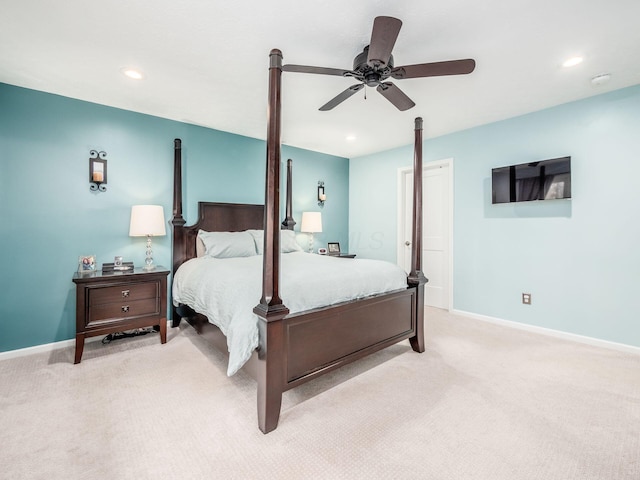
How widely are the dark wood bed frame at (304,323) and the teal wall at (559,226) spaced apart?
156 centimetres

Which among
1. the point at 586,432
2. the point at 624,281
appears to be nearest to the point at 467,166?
the point at 624,281

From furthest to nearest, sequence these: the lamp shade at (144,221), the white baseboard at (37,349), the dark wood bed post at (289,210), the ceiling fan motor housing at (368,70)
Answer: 1. the dark wood bed post at (289,210)
2. the lamp shade at (144,221)
3. the white baseboard at (37,349)
4. the ceiling fan motor housing at (368,70)

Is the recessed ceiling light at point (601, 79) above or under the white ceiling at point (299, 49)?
above

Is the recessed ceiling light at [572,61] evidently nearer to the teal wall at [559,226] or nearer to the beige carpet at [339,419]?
the teal wall at [559,226]

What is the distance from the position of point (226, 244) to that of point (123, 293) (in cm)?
114

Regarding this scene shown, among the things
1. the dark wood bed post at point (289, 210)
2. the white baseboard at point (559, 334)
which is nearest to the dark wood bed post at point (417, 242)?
the white baseboard at point (559, 334)

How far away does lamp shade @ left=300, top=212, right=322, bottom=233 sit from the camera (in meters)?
4.66

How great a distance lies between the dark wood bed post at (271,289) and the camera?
67.9 inches

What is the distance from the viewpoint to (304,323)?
6.42ft

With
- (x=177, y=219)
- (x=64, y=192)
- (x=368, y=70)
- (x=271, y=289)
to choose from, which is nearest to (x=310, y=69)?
→ (x=368, y=70)

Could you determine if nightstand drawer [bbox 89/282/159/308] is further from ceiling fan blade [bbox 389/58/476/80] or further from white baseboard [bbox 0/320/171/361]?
ceiling fan blade [bbox 389/58/476/80]

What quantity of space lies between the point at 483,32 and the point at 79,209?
392cm

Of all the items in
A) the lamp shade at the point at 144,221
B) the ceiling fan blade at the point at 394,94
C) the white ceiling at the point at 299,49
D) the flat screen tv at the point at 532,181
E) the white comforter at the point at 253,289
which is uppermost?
the white ceiling at the point at 299,49

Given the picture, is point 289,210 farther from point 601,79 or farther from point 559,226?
point 601,79
